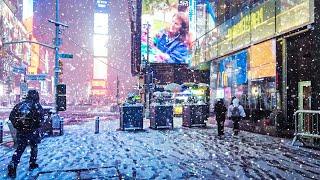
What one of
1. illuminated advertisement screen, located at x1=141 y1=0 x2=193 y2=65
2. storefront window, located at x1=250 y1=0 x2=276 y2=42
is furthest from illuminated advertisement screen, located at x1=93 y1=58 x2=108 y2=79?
storefront window, located at x1=250 y1=0 x2=276 y2=42

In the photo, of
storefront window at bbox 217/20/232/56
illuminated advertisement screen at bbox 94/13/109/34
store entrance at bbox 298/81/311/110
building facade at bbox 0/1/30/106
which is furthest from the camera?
Answer: illuminated advertisement screen at bbox 94/13/109/34

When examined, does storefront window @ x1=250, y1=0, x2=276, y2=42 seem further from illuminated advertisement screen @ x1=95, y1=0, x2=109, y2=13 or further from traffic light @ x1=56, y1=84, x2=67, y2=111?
illuminated advertisement screen @ x1=95, y1=0, x2=109, y2=13

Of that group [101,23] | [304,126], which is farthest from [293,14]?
[101,23]

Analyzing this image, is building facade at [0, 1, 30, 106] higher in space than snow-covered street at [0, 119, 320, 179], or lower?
higher

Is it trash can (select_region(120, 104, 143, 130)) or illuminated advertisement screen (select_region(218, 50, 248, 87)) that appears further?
illuminated advertisement screen (select_region(218, 50, 248, 87))

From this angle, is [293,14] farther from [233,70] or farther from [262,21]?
[233,70]

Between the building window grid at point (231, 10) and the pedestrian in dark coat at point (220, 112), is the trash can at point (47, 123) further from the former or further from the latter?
the building window grid at point (231, 10)

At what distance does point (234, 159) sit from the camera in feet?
31.8

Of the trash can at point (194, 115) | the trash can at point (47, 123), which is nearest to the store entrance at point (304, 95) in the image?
the trash can at point (194, 115)

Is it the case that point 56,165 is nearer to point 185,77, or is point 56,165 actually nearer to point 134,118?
point 134,118

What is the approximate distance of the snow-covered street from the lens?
7863 mm

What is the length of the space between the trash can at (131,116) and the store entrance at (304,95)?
7.94 metres

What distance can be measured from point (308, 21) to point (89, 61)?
11573 centimetres

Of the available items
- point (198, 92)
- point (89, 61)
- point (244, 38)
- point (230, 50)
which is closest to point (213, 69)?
Result: point (230, 50)
